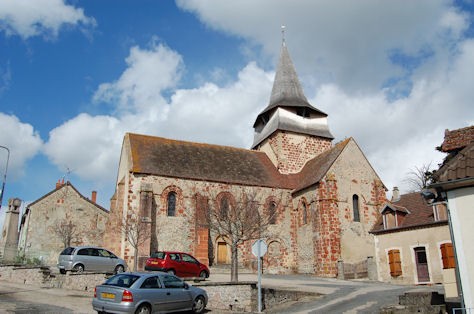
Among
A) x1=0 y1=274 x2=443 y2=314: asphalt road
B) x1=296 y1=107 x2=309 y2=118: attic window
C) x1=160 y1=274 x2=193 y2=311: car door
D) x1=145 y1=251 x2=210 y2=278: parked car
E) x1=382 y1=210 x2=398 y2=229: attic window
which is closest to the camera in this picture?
x1=160 y1=274 x2=193 y2=311: car door

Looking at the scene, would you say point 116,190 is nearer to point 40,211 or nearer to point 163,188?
point 163,188

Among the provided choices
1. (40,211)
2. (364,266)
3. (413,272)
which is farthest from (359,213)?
(40,211)

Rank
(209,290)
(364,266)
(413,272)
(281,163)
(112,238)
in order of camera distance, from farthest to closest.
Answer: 1. (281,163)
2. (112,238)
3. (364,266)
4. (413,272)
5. (209,290)

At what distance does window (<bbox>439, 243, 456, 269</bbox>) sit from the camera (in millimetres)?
17909

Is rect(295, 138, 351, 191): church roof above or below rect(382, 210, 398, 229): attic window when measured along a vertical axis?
above

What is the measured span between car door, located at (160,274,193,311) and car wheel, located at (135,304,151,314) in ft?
A: 2.27

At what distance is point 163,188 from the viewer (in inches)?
1079

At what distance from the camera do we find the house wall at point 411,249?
20.6 m

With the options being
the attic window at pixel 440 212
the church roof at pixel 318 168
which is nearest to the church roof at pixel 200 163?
the church roof at pixel 318 168

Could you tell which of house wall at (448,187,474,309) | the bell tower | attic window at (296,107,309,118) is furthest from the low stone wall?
attic window at (296,107,309,118)

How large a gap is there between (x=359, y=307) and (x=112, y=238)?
62.6 ft

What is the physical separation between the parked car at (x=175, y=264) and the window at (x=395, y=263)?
10.5m

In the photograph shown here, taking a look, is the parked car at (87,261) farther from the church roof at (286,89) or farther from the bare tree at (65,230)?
the church roof at (286,89)

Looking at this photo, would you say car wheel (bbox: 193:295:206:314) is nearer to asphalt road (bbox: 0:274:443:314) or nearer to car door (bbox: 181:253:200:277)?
asphalt road (bbox: 0:274:443:314)
